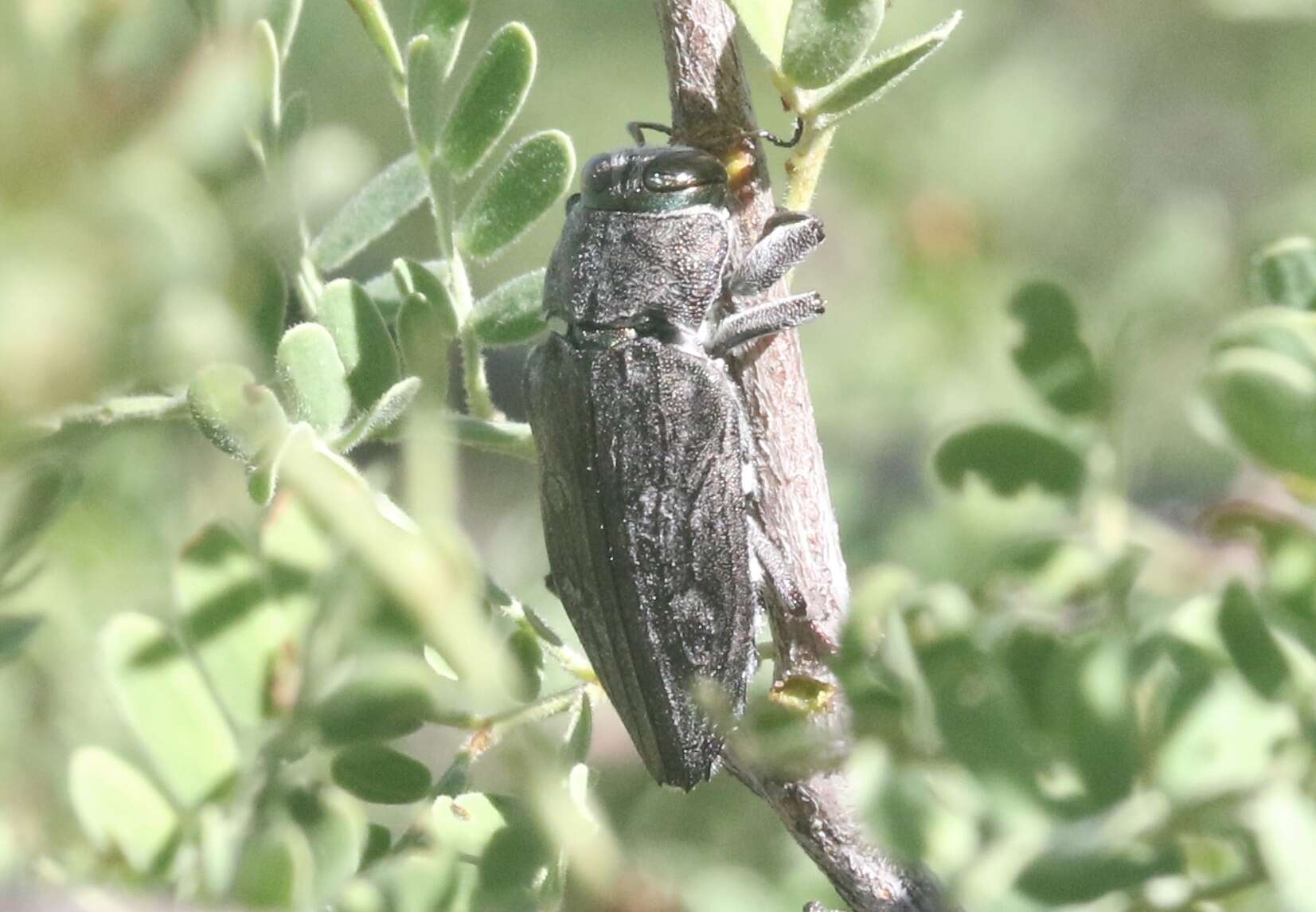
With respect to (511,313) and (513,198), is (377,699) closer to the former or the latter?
(511,313)

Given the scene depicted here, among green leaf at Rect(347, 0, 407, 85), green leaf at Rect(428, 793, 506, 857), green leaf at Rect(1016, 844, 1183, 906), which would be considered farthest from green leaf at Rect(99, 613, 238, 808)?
green leaf at Rect(1016, 844, 1183, 906)

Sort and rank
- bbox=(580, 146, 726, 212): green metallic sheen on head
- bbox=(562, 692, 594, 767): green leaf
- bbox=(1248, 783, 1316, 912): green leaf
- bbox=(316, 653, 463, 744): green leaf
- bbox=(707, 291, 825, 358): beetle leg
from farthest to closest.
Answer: bbox=(580, 146, 726, 212): green metallic sheen on head, bbox=(707, 291, 825, 358): beetle leg, bbox=(562, 692, 594, 767): green leaf, bbox=(316, 653, 463, 744): green leaf, bbox=(1248, 783, 1316, 912): green leaf

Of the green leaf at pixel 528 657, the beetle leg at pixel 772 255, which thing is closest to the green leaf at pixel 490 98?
the beetle leg at pixel 772 255

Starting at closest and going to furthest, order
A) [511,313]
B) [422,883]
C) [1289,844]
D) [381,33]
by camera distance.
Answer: [1289,844] → [422,883] → [381,33] → [511,313]

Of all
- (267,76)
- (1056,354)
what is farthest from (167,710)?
(1056,354)

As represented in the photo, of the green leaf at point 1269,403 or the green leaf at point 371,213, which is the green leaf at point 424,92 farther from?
the green leaf at point 1269,403

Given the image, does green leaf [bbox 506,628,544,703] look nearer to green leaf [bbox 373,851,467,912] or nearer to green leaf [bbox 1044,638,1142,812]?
green leaf [bbox 373,851,467,912]
